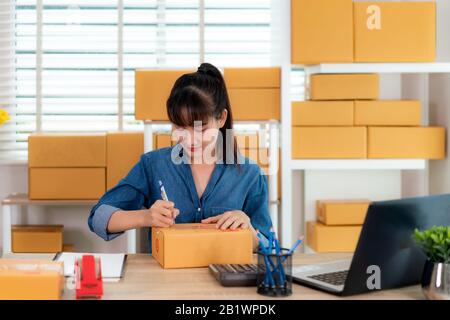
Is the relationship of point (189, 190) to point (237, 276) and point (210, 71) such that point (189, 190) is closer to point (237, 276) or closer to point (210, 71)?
point (210, 71)

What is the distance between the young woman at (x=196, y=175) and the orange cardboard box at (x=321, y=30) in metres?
1.07

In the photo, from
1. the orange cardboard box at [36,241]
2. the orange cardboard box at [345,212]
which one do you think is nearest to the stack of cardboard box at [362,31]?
the orange cardboard box at [345,212]

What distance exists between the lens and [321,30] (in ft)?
9.73

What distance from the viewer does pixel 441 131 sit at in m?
3.14

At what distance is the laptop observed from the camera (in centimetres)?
123

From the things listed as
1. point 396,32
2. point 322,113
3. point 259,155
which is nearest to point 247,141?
point 259,155

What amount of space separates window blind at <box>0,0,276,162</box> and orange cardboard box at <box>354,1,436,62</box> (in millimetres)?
701

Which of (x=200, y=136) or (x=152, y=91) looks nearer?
(x=200, y=136)

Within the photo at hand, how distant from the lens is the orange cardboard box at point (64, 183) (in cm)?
322

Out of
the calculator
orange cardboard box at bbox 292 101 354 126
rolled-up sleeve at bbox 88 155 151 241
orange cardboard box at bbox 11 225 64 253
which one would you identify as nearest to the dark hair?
rolled-up sleeve at bbox 88 155 151 241

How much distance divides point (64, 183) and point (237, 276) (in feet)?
6.71

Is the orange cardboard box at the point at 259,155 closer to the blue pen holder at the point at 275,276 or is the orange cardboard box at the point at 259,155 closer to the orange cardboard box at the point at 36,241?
the orange cardboard box at the point at 36,241
